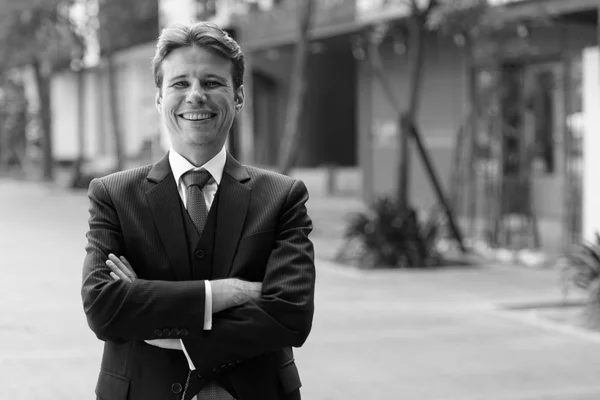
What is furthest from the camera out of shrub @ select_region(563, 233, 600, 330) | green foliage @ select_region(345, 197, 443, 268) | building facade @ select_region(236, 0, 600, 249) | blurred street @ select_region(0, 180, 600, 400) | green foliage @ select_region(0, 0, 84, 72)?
green foliage @ select_region(0, 0, 84, 72)

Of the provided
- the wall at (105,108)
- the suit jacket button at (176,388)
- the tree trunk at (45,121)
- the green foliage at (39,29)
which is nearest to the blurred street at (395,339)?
the suit jacket button at (176,388)

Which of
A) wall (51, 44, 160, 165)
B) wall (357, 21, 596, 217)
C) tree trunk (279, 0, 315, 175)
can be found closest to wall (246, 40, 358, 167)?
wall (51, 44, 160, 165)

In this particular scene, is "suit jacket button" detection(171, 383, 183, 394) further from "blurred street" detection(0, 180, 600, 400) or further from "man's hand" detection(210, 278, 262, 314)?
"blurred street" detection(0, 180, 600, 400)

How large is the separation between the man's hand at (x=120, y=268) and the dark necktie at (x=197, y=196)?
0.24m

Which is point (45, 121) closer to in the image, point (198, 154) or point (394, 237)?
point (394, 237)

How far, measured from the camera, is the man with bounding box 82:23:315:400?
9.92ft

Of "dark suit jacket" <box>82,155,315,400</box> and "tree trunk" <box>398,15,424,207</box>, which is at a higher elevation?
"tree trunk" <box>398,15,424,207</box>

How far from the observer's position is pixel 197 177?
308 centimetres

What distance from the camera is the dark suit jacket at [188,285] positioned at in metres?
3.02

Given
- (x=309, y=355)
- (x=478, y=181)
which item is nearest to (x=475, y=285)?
(x=309, y=355)

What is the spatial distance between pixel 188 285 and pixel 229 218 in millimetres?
211

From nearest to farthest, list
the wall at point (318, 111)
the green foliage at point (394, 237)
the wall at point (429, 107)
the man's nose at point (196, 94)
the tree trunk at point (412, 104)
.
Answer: the man's nose at point (196, 94) → the green foliage at point (394, 237) → the tree trunk at point (412, 104) → the wall at point (429, 107) → the wall at point (318, 111)

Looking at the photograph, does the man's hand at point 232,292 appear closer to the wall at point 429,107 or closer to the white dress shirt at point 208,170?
the white dress shirt at point 208,170

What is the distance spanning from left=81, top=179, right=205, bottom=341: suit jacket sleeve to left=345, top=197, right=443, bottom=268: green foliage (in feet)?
38.1
